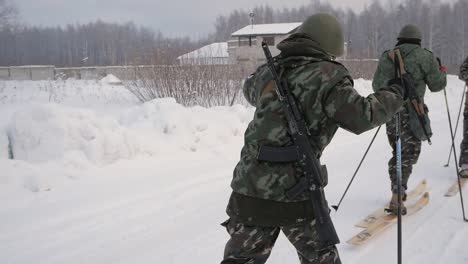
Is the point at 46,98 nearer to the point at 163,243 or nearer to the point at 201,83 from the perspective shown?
the point at 201,83

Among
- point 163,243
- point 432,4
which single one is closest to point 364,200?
point 163,243

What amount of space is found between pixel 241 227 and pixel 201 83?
32.2 ft

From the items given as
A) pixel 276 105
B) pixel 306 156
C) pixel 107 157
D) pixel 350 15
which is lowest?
pixel 107 157

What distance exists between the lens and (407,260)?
11.8 ft

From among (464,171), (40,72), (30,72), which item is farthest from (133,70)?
(30,72)

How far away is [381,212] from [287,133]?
3036mm

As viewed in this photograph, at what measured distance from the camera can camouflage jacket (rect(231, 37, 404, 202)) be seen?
2090mm

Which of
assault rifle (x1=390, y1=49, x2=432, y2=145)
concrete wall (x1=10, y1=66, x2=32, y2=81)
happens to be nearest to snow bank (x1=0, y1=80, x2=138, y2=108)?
assault rifle (x1=390, y1=49, x2=432, y2=145)

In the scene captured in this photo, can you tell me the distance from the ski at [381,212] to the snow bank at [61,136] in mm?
3798

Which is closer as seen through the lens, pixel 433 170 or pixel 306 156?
pixel 306 156

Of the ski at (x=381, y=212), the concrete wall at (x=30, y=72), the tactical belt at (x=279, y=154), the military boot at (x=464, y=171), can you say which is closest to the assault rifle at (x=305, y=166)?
the tactical belt at (x=279, y=154)

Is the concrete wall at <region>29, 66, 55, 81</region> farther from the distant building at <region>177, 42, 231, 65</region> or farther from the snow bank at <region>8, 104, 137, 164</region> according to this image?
the snow bank at <region>8, 104, 137, 164</region>

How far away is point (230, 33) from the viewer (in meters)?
91.1

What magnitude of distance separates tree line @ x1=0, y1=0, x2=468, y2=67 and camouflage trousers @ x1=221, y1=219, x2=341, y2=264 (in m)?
10.00
